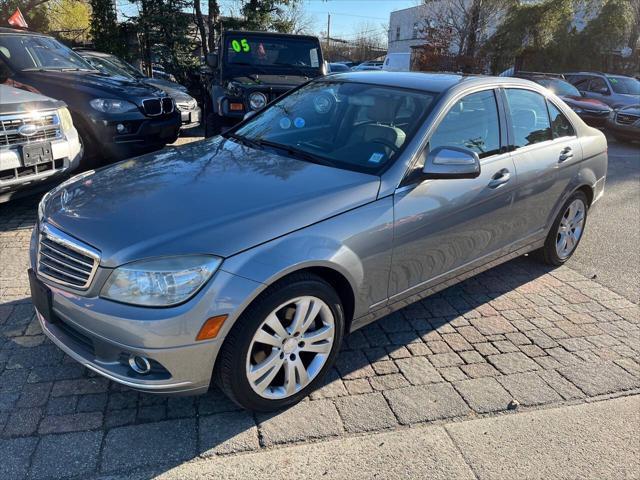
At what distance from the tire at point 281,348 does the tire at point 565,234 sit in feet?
8.65

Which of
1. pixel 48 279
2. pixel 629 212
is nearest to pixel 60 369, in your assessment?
pixel 48 279

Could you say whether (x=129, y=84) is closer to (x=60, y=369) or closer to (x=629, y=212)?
(x=60, y=369)

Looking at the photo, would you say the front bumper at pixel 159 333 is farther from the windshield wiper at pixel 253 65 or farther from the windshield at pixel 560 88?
the windshield at pixel 560 88

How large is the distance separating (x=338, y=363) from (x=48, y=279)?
1705 mm

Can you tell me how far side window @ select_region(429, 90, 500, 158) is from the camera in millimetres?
3336

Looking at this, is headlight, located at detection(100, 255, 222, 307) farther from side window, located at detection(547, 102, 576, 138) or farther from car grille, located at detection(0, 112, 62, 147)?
side window, located at detection(547, 102, 576, 138)

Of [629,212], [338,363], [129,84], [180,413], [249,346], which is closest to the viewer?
[249,346]

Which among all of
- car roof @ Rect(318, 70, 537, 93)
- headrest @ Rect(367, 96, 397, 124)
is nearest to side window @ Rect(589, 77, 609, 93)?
car roof @ Rect(318, 70, 537, 93)

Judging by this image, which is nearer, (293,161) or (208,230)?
(208,230)

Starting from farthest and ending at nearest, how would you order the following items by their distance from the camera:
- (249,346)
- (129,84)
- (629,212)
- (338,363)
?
(129,84)
(629,212)
(338,363)
(249,346)

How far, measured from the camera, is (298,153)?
3.36 m

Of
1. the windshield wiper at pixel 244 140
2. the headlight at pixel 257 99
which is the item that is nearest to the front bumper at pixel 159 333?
the windshield wiper at pixel 244 140

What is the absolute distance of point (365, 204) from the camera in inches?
112

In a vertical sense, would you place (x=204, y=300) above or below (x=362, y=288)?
above
